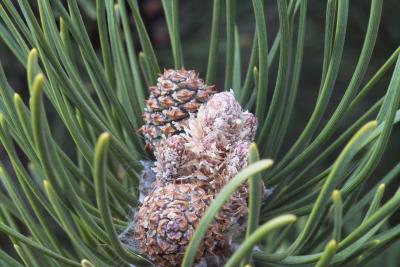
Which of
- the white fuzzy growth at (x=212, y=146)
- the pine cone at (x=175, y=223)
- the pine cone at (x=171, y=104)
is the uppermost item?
the pine cone at (x=171, y=104)

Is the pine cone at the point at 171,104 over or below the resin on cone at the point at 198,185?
over

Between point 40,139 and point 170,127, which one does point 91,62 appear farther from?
point 40,139

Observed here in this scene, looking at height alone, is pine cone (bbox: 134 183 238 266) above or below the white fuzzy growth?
below

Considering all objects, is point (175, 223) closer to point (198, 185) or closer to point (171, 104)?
point (198, 185)

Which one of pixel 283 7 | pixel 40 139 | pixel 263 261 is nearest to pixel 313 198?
pixel 263 261

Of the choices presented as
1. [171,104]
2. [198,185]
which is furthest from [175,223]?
[171,104]

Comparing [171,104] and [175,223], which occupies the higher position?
[171,104]

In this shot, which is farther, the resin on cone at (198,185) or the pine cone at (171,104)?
the pine cone at (171,104)
